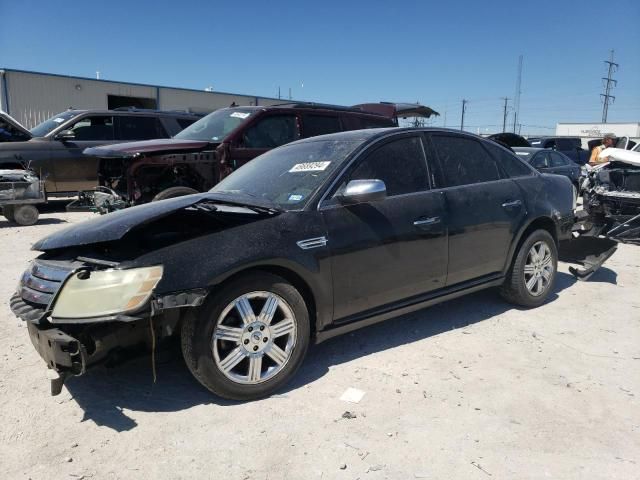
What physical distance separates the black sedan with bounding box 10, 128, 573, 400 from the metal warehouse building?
59.0 feet

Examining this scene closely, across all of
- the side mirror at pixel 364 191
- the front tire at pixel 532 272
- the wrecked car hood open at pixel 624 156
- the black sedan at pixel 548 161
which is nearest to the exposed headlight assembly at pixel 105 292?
the side mirror at pixel 364 191

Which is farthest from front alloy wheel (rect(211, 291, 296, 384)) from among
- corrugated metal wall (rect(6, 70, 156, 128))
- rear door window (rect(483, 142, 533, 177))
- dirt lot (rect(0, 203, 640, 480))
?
corrugated metal wall (rect(6, 70, 156, 128))

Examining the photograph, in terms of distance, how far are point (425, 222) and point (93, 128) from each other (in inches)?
354

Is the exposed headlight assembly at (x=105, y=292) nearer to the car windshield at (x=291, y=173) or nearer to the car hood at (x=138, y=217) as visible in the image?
the car hood at (x=138, y=217)

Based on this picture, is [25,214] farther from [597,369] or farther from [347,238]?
[597,369]

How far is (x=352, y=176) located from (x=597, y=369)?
228 centimetres

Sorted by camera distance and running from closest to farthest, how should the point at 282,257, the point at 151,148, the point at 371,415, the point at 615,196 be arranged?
the point at 371,415 → the point at 282,257 → the point at 151,148 → the point at 615,196

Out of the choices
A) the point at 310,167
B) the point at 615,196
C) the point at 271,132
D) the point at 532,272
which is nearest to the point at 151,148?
the point at 271,132

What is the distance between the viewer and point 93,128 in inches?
412

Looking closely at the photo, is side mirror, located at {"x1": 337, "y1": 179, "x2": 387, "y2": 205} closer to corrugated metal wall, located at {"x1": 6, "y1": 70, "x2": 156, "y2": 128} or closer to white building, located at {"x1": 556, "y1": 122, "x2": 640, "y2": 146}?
corrugated metal wall, located at {"x1": 6, "y1": 70, "x2": 156, "y2": 128}

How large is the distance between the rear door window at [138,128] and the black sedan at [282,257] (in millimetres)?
7355

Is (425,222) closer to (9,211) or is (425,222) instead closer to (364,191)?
→ (364,191)

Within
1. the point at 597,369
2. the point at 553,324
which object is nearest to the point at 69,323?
the point at 597,369

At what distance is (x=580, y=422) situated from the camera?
290 cm
